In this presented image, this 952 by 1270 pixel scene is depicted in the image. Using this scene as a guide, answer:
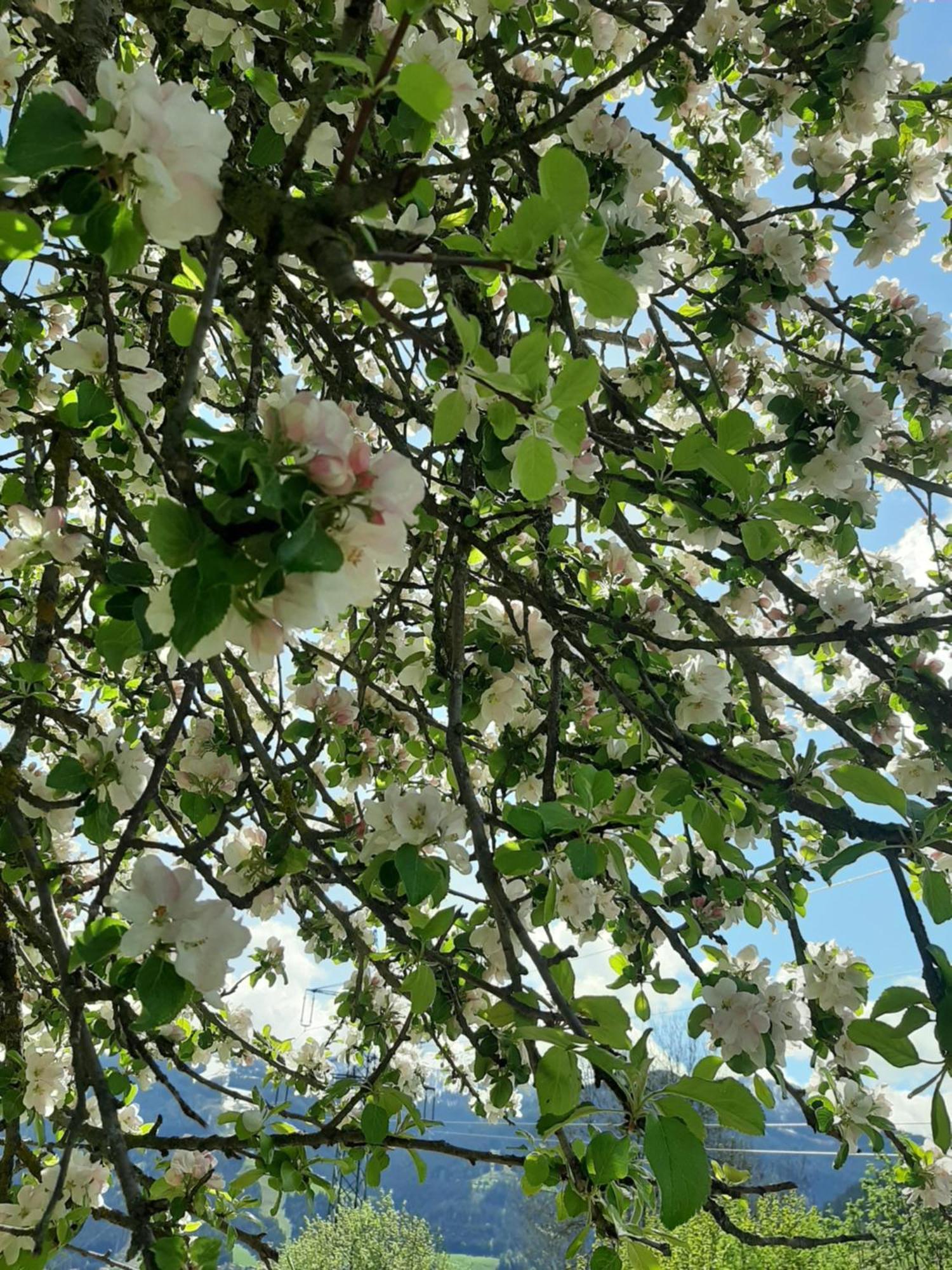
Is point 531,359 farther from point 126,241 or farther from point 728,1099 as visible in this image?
point 728,1099

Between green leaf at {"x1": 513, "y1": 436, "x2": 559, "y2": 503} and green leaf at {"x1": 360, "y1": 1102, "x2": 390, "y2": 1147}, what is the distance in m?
0.68

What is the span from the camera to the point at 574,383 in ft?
1.98

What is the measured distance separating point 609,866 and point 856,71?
3.82 feet

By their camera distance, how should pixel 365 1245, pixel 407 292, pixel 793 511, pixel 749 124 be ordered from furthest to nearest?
pixel 365 1245 → pixel 749 124 → pixel 793 511 → pixel 407 292

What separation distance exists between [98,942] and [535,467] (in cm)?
46

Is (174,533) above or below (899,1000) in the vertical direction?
above

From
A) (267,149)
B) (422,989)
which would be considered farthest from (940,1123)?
(267,149)

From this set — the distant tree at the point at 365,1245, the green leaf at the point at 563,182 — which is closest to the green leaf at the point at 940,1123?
the green leaf at the point at 563,182

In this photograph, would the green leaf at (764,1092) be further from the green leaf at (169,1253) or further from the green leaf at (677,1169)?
the green leaf at (169,1253)

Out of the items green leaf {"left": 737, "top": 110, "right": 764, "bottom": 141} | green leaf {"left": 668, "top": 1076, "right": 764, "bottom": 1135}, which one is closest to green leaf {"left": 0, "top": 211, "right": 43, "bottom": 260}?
green leaf {"left": 668, "top": 1076, "right": 764, "bottom": 1135}

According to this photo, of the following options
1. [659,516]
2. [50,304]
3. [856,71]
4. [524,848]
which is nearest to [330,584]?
[524,848]

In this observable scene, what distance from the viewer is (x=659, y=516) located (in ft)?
4.46

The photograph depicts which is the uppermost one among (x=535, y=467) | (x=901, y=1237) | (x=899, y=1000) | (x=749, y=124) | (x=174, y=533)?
(x=749, y=124)

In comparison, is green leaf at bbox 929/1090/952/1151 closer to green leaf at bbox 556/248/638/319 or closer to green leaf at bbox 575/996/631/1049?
green leaf at bbox 575/996/631/1049
